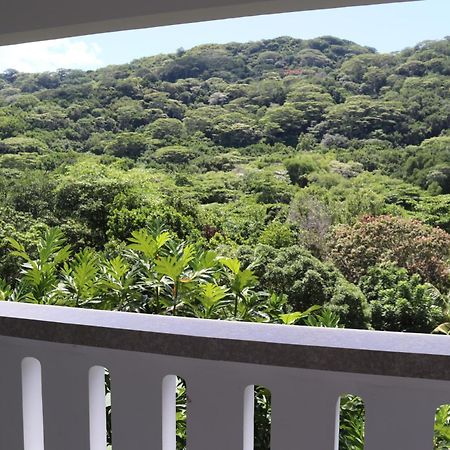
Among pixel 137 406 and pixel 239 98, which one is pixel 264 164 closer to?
pixel 239 98

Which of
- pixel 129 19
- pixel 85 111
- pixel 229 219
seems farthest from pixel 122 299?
pixel 85 111

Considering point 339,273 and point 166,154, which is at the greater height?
point 166,154

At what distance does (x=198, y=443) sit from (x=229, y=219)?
9.09 m

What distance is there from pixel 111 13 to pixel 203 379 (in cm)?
84

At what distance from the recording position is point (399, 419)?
2.65 feet

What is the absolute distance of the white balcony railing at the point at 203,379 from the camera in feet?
2.66

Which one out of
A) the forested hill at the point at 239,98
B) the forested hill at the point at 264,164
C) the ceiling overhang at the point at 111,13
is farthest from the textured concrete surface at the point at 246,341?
the forested hill at the point at 239,98

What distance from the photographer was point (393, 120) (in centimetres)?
1041

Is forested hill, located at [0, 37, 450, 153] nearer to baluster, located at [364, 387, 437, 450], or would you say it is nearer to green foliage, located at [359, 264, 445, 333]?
green foliage, located at [359, 264, 445, 333]

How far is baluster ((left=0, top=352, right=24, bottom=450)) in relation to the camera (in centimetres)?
100

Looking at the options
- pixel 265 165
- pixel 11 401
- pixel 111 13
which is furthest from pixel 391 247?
pixel 11 401

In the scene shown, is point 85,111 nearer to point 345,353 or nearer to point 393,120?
point 393,120

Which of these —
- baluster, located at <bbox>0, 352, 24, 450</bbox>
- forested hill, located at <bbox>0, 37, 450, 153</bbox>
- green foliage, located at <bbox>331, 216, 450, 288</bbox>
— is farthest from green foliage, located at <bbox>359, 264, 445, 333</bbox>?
baluster, located at <bbox>0, 352, 24, 450</bbox>

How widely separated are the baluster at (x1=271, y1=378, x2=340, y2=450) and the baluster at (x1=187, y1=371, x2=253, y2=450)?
0.17 feet
